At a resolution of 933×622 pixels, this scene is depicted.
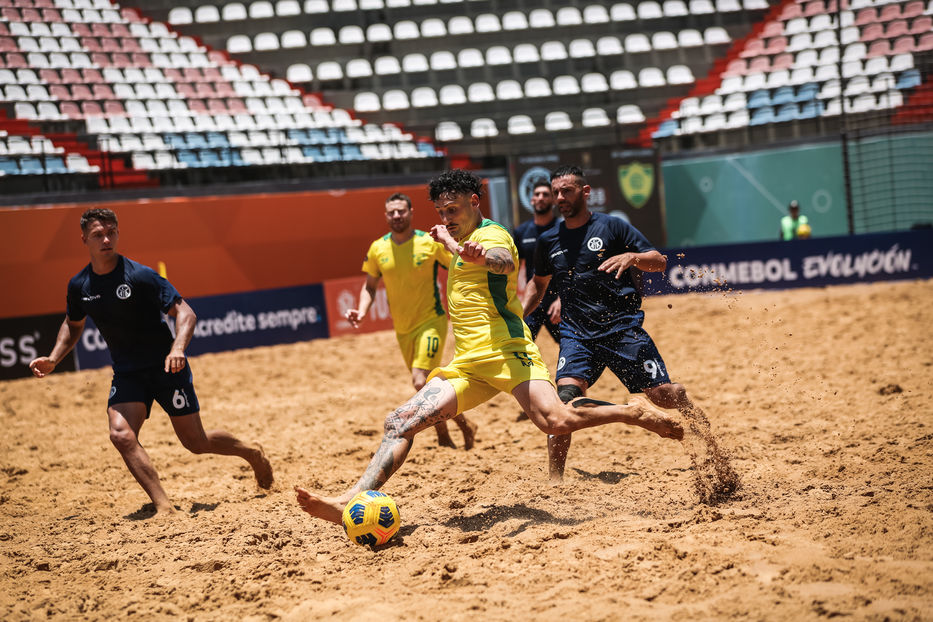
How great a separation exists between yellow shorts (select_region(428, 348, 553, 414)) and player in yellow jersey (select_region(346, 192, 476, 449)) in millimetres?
2454

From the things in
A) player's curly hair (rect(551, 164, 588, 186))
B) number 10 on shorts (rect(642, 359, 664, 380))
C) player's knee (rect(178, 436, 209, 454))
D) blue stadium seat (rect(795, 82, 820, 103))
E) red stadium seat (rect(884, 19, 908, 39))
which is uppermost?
red stadium seat (rect(884, 19, 908, 39))

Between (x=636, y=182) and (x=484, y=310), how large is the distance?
45.9 ft

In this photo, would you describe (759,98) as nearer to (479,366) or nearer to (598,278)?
(598,278)

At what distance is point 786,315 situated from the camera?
45.9ft

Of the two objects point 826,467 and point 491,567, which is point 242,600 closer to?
→ point 491,567

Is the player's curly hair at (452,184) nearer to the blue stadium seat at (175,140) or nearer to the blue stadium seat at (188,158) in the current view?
the blue stadium seat at (188,158)

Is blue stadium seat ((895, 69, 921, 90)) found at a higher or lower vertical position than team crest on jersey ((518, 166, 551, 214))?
higher

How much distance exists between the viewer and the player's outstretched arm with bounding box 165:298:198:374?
229 inches

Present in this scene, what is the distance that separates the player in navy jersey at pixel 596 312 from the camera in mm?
5738

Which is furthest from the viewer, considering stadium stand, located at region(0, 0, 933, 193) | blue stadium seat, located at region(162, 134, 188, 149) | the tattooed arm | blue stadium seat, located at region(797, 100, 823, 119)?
blue stadium seat, located at region(797, 100, 823, 119)

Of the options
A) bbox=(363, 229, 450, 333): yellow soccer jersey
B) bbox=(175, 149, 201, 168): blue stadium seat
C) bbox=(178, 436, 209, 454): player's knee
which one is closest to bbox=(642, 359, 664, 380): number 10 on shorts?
bbox=(363, 229, 450, 333): yellow soccer jersey

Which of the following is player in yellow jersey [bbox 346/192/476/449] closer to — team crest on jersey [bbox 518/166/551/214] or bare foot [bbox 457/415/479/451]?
Result: bare foot [bbox 457/415/479/451]

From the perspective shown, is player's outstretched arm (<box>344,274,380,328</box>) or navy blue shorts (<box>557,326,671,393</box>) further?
player's outstretched arm (<box>344,274,380,328</box>)

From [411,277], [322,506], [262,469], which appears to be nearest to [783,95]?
[411,277]
